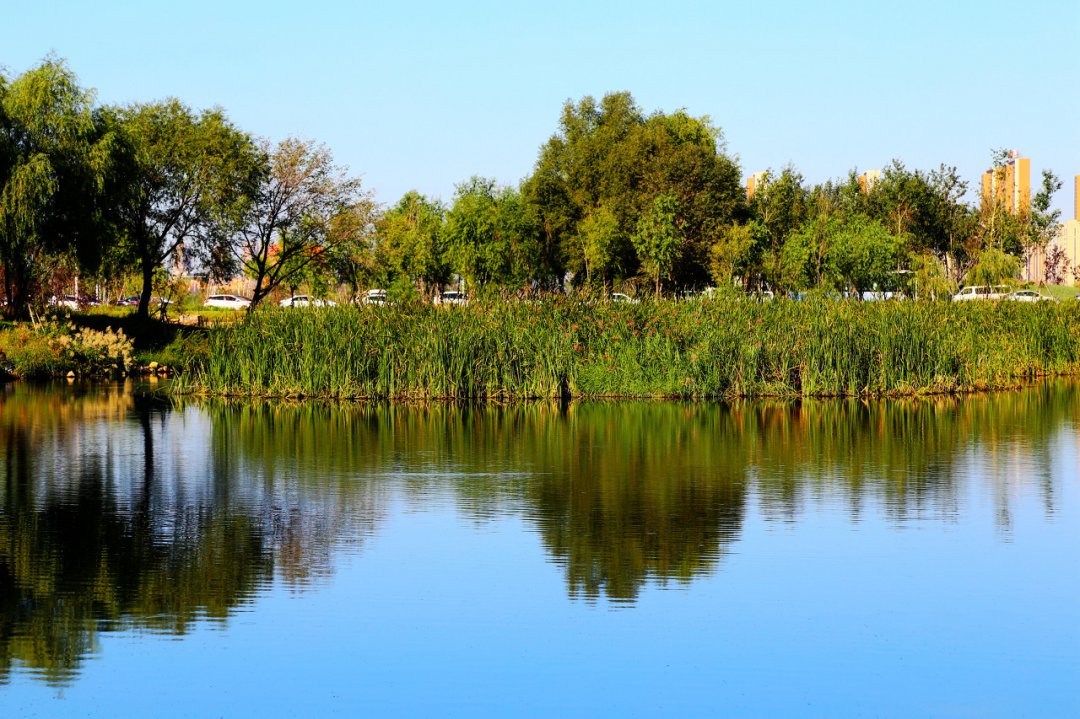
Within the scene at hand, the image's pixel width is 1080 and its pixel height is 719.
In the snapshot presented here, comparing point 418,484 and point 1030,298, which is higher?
point 1030,298

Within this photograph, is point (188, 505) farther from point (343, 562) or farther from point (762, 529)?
point (762, 529)

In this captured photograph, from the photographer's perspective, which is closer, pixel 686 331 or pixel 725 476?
pixel 725 476

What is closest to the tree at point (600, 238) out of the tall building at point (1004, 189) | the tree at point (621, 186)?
the tree at point (621, 186)

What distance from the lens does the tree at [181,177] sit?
49.3 meters

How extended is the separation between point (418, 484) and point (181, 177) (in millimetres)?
37961

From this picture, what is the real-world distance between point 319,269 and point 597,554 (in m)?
45.3

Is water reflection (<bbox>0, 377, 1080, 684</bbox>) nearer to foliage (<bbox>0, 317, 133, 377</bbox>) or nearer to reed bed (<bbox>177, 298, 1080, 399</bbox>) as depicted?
reed bed (<bbox>177, 298, 1080, 399</bbox>)

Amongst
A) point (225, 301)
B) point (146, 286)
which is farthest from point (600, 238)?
point (225, 301)

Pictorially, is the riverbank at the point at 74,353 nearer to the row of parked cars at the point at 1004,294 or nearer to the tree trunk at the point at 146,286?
the tree trunk at the point at 146,286

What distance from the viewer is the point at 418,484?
15.2m

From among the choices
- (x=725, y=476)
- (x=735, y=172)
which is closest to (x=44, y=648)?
(x=725, y=476)

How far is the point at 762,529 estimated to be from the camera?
1219cm

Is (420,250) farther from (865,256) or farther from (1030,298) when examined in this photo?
(1030,298)

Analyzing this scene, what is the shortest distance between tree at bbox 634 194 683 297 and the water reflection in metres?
41.4
